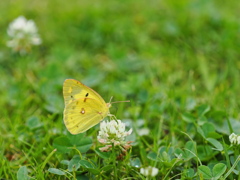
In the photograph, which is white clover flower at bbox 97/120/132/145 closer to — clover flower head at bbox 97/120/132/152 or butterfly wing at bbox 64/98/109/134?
clover flower head at bbox 97/120/132/152

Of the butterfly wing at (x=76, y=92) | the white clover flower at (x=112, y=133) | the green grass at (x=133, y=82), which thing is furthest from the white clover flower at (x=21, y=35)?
the white clover flower at (x=112, y=133)

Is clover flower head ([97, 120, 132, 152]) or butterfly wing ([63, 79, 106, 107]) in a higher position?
butterfly wing ([63, 79, 106, 107])

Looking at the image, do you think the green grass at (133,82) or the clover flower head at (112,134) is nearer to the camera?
the clover flower head at (112,134)

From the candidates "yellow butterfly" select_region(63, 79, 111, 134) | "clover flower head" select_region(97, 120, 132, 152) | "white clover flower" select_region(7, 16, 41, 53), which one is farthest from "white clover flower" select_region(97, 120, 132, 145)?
"white clover flower" select_region(7, 16, 41, 53)

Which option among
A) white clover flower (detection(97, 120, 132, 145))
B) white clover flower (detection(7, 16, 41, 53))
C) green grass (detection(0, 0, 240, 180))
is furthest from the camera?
white clover flower (detection(7, 16, 41, 53))

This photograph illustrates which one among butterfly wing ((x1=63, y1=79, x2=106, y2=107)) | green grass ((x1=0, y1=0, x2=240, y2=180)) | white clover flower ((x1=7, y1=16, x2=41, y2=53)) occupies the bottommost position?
green grass ((x1=0, y1=0, x2=240, y2=180))

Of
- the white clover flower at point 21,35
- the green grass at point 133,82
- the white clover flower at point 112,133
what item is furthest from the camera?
the white clover flower at point 21,35

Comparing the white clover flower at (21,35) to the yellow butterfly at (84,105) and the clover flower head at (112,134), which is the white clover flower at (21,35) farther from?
the clover flower head at (112,134)

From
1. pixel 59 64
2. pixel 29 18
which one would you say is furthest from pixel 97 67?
pixel 29 18
